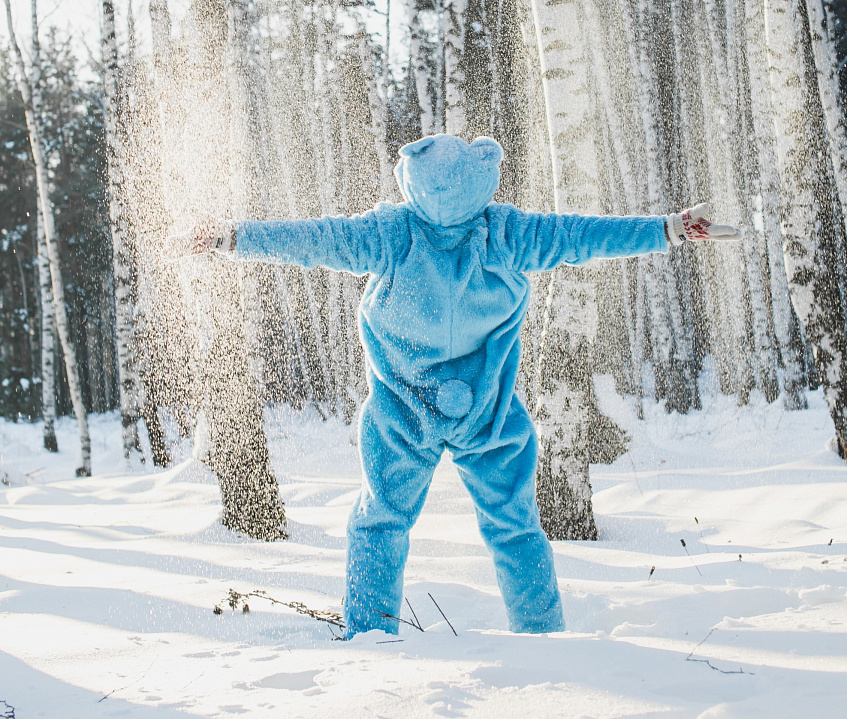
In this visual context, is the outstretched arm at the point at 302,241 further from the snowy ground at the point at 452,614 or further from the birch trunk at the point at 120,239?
the birch trunk at the point at 120,239

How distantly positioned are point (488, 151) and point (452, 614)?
1.86m

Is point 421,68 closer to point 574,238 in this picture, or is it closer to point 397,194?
point 397,194

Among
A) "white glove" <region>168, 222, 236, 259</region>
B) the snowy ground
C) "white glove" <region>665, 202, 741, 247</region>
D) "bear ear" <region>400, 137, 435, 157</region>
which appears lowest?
the snowy ground

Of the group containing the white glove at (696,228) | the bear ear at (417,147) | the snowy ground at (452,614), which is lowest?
the snowy ground at (452,614)

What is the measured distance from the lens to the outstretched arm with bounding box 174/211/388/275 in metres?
2.16

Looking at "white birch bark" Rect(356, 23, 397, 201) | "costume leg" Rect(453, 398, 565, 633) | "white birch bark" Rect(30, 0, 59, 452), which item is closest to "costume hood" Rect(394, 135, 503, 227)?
"costume leg" Rect(453, 398, 565, 633)

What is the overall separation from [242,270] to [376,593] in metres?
3.91

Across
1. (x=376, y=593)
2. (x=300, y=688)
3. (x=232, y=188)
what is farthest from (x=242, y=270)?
(x=300, y=688)

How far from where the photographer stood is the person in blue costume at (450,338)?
2.29m

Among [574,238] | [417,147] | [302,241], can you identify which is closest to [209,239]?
[302,241]

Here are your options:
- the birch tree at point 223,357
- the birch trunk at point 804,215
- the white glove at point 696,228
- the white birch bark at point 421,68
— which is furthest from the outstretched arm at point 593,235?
the white birch bark at point 421,68

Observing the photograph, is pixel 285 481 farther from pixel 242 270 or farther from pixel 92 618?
pixel 92 618

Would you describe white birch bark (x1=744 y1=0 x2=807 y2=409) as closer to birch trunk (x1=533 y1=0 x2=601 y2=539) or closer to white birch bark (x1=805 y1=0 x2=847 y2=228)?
white birch bark (x1=805 y1=0 x2=847 y2=228)

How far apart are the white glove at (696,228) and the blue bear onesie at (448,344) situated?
45mm
